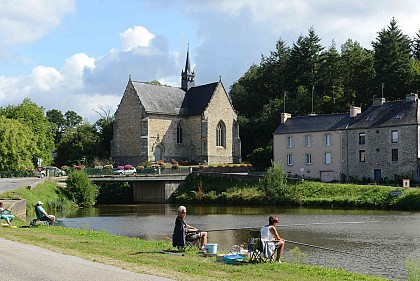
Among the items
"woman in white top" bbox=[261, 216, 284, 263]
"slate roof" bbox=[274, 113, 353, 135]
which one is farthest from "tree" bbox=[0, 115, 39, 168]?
"woman in white top" bbox=[261, 216, 284, 263]

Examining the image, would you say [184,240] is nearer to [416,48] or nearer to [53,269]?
[53,269]

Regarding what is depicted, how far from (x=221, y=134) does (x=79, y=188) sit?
28110mm

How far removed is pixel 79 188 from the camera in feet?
161

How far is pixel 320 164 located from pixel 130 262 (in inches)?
1792

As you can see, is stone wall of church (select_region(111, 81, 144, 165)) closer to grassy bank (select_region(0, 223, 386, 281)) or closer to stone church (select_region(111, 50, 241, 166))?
stone church (select_region(111, 50, 241, 166))

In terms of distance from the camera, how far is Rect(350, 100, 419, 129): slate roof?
50375 mm

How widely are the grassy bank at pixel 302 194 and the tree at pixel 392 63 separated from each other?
23.6 metres

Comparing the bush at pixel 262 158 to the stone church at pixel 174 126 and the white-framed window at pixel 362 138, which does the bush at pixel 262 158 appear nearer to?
the stone church at pixel 174 126

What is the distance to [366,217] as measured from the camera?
3441 cm

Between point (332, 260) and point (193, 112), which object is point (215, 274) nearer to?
point (332, 260)

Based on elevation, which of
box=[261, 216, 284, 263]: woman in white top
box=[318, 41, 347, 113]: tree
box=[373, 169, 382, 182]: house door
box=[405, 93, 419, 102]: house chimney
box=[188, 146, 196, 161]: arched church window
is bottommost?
box=[261, 216, 284, 263]: woman in white top

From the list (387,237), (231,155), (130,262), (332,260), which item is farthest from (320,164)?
(130,262)

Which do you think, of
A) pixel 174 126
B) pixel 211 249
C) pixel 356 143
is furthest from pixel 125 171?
pixel 211 249

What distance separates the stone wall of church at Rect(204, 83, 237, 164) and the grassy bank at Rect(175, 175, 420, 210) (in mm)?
13086
